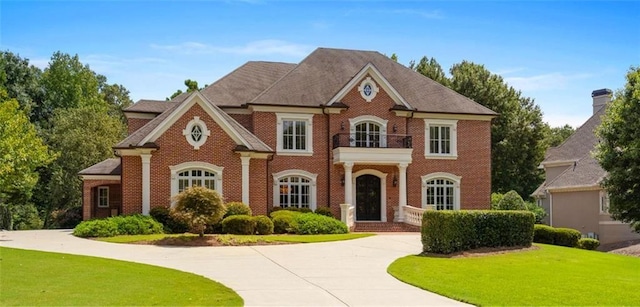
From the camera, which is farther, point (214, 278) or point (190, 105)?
point (190, 105)

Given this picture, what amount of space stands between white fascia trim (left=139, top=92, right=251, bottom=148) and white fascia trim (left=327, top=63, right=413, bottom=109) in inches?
243

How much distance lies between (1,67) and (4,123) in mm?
28600

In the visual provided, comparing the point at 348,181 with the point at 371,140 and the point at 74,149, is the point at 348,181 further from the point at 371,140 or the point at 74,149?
the point at 74,149

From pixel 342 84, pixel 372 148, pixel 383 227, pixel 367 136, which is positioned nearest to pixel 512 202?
pixel 383 227

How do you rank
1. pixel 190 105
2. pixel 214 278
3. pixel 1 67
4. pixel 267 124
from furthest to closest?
pixel 1 67
pixel 267 124
pixel 190 105
pixel 214 278

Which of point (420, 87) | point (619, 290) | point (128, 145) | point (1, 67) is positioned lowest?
point (619, 290)

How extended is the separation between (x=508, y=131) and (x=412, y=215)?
68.2 feet

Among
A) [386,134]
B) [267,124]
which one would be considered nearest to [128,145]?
[267,124]

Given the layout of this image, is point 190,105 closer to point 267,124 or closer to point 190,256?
point 267,124

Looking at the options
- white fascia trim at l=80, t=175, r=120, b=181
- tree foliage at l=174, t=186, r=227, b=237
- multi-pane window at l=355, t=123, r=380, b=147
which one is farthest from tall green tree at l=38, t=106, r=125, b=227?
tree foliage at l=174, t=186, r=227, b=237

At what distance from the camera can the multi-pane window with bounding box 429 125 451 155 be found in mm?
37281

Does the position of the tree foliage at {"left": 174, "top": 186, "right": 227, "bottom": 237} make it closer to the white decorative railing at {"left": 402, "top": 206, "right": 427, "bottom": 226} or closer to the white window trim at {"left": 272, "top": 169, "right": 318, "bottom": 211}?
the white window trim at {"left": 272, "top": 169, "right": 318, "bottom": 211}

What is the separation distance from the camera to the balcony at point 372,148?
112 feet

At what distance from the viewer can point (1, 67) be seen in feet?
176
